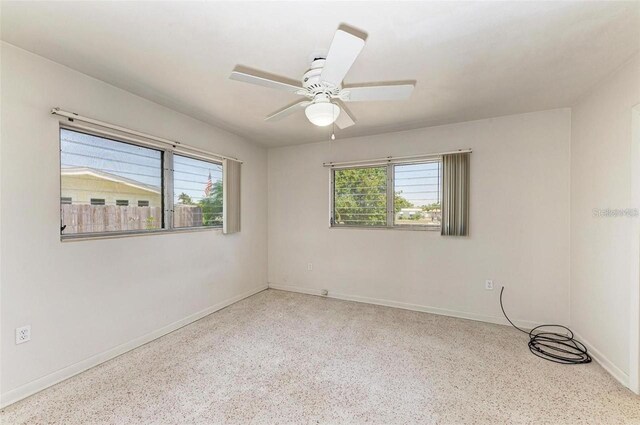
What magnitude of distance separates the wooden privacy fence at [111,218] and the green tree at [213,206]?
→ 320mm

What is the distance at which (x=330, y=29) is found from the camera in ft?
5.45

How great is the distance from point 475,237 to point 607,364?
1.56 metres

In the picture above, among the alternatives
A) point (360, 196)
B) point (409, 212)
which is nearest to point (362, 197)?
point (360, 196)

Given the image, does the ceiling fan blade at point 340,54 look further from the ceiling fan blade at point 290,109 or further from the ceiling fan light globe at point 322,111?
the ceiling fan blade at point 290,109

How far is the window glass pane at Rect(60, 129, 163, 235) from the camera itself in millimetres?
2217

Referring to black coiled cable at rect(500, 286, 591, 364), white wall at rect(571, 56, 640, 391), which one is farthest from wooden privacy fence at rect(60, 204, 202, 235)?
white wall at rect(571, 56, 640, 391)

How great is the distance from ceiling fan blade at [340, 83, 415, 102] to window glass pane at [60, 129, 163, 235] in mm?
2160

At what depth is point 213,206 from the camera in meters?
3.70

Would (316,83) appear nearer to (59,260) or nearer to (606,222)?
(59,260)

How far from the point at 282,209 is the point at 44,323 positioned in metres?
3.16

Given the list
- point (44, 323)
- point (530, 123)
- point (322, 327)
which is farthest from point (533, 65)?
point (44, 323)

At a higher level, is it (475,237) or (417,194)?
(417,194)

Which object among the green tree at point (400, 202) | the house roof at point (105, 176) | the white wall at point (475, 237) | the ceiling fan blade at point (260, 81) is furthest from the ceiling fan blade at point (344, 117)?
the house roof at point (105, 176)

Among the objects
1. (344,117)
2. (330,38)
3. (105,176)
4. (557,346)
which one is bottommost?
(557,346)
